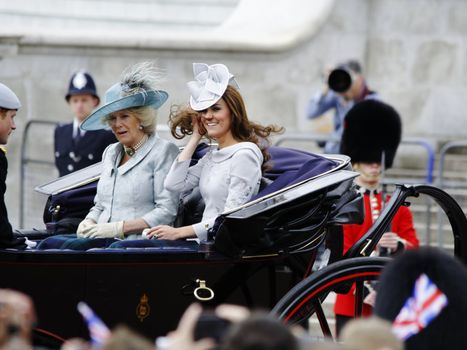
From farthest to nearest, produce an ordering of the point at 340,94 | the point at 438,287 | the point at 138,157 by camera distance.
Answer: the point at 340,94, the point at 138,157, the point at 438,287

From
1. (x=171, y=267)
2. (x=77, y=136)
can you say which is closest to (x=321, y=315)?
(x=171, y=267)

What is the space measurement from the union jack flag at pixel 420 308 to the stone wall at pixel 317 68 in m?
7.84

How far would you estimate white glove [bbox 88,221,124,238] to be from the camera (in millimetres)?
5711

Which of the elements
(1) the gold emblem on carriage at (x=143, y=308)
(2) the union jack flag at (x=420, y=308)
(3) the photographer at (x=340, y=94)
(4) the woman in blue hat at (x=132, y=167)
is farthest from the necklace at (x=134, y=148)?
(3) the photographer at (x=340, y=94)

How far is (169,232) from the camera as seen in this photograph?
18.3 ft

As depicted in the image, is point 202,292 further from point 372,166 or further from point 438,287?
point 372,166

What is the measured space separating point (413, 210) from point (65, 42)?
3709mm

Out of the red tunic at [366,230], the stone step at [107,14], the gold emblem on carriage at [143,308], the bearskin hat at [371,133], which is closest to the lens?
the gold emblem on carriage at [143,308]

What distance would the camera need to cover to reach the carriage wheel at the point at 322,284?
5.10 metres

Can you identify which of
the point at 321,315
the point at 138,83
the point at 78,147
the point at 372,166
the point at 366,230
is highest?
the point at 138,83

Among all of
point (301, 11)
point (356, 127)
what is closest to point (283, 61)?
point (301, 11)

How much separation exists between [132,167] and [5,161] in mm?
703

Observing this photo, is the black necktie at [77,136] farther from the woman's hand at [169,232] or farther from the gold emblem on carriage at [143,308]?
the gold emblem on carriage at [143,308]

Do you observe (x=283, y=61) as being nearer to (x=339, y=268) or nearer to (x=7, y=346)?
(x=339, y=268)
